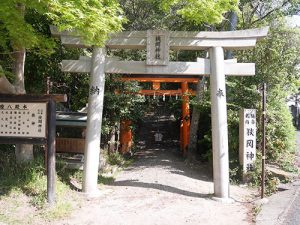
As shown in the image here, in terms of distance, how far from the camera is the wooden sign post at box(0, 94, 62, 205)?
7621mm

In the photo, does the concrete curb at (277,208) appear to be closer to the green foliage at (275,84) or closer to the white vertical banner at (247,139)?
the white vertical banner at (247,139)

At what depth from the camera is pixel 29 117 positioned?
7664mm

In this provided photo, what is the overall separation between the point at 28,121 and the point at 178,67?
150 inches

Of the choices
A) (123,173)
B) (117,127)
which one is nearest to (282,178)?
(123,173)

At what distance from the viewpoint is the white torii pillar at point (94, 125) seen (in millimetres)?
8578

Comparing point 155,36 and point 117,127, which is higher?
Answer: point 155,36

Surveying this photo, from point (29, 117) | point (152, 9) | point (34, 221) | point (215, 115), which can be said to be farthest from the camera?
point (152, 9)

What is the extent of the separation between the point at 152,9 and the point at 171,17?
308 centimetres

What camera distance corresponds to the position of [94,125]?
28.4ft

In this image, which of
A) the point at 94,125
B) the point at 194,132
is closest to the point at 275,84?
the point at 194,132

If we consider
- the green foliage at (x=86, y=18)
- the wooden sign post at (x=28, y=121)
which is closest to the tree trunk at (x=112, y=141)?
the wooden sign post at (x=28, y=121)

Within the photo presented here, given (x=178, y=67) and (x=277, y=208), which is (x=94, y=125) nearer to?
(x=178, y=67)

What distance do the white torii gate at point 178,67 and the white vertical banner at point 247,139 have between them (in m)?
1.94

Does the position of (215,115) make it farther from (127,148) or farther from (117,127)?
(127,148)
